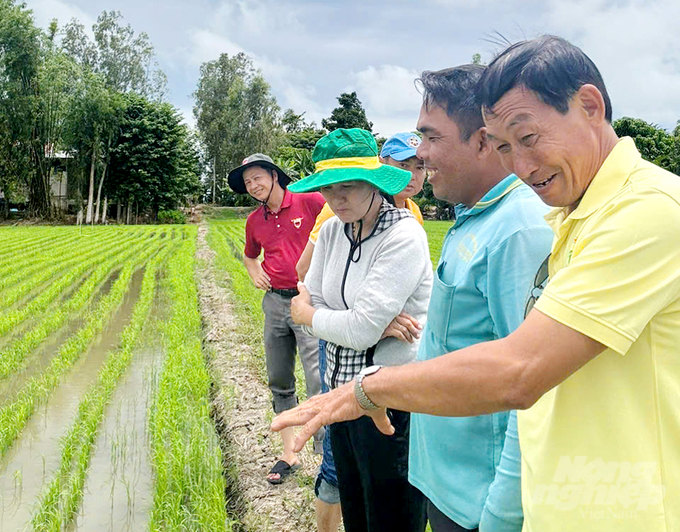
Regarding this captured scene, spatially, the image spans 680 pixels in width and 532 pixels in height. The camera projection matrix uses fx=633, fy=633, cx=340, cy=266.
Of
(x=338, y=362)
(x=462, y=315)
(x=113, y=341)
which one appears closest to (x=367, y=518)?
(x=338, y=362)

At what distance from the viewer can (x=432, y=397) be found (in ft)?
3.38

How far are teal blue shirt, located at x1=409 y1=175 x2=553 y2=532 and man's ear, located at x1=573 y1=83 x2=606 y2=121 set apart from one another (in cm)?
31

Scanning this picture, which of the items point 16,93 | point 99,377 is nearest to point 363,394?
point 99,377

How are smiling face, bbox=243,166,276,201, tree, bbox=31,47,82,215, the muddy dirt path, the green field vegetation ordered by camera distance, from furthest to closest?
tree, bbox=31,47,82,215, smiling face, bbox=243,166,276,201, the green field vegetation, the muddy dirt path

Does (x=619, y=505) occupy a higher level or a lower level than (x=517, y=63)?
lower

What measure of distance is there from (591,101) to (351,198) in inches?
47.0

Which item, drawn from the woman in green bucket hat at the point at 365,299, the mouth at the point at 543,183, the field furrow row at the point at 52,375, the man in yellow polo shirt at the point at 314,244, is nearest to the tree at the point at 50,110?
the field furrow row at the point at 52,375

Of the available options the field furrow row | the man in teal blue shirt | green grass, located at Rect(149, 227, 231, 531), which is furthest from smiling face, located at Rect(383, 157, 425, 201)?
the field furrow row

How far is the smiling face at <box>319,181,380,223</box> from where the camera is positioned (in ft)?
7.08

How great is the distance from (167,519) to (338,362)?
5.15 feet

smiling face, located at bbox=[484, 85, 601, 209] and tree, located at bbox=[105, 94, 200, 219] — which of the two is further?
tree, located at bbox=[105, 94, 200, 219]

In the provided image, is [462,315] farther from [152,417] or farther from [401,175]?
[152,417]

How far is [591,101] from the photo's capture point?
3.37ft

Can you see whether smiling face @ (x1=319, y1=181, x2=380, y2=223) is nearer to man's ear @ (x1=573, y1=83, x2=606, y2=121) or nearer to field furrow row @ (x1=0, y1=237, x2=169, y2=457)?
man's ear @ (x1=573, y1=83, x2=606, y2=121)
